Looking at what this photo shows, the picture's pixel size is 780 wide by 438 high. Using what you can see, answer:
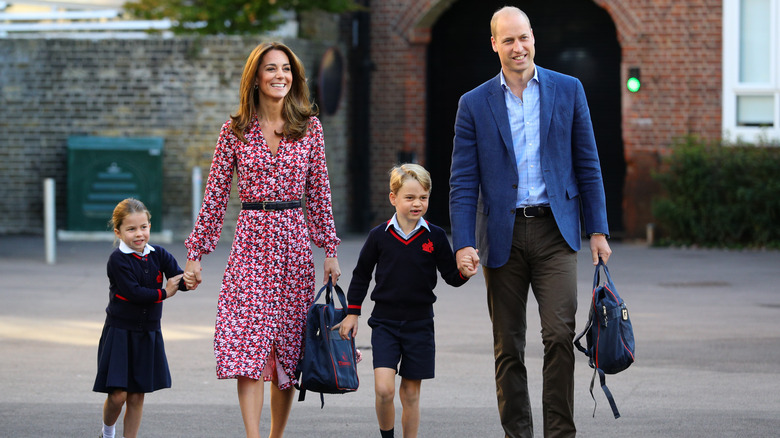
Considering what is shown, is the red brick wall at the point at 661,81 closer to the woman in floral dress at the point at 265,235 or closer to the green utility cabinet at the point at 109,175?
the green utility cabinet at the point at 109,175

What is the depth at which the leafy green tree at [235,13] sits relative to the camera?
56.8 feet

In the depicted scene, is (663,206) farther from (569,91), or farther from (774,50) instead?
(569,91)

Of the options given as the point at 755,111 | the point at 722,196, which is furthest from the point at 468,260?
the point at 755,111

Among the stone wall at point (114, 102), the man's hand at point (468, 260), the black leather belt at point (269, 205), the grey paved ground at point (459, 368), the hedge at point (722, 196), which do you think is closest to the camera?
the man's hand at point (468, 260)

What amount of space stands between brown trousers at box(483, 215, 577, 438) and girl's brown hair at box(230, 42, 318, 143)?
3.62 ft

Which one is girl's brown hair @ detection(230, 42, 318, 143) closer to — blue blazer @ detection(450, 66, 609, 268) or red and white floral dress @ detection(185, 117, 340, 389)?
red and white floral dress @ detection(185, 117, 340, 389)

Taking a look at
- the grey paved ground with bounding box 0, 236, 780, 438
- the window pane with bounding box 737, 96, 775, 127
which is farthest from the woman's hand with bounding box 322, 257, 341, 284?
the window pane with bounding box 737, 96, 775, 127

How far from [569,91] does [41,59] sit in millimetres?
13544

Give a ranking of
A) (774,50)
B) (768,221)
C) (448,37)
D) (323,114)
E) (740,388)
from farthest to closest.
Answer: (448,37) < (323,114) < (774,50) < (768,221) < (740,388)

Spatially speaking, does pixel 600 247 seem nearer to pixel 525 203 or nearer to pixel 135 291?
pixel 525 203

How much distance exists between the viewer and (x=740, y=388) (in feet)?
23.7

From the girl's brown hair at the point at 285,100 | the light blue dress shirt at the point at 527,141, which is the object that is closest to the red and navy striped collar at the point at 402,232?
the light blue dress shirt at the point at 527,141

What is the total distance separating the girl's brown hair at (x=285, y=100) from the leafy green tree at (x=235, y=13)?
38.6ft

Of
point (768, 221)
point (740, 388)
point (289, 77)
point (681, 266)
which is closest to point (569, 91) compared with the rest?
point (289, 77)
